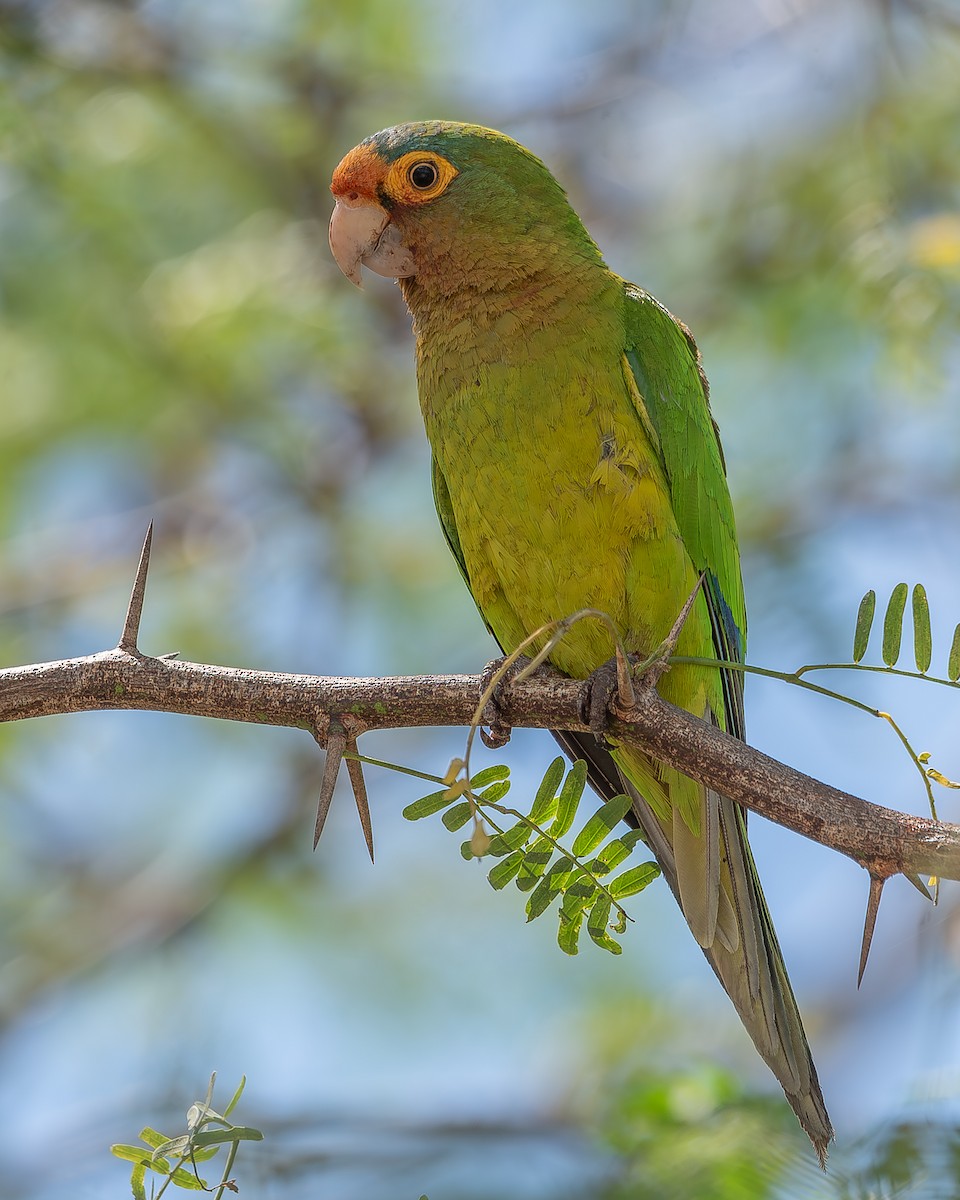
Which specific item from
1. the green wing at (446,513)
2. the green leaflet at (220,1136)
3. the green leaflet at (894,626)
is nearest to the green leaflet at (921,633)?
the green leaflet at (894,626)

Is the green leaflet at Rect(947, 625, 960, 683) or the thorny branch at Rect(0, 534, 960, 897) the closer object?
the green leaflet at Rect(947, 625, 960, 683)

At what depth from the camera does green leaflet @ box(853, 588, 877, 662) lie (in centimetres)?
249

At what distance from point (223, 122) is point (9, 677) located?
530 cm

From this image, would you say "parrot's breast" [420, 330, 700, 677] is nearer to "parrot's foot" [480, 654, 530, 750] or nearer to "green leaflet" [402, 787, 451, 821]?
"parrot's foot" [480, 654, 530, 750]

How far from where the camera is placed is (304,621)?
7398 millimetres

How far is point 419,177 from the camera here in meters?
3.97

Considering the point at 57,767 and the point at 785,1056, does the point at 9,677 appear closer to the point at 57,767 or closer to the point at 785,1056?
the point at 785,1056

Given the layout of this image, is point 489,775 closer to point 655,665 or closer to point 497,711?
point 655,665

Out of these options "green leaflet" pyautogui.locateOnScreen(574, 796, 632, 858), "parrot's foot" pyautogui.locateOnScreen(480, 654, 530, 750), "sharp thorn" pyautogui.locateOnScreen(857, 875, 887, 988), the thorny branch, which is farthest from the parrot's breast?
"sharp thorn" pyautogui.locateOnScreen(857, 875, 887, 988)

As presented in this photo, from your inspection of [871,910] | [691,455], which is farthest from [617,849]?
[691,455]

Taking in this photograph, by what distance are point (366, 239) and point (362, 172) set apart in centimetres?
20

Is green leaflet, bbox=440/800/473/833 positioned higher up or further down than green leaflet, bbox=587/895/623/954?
higher up

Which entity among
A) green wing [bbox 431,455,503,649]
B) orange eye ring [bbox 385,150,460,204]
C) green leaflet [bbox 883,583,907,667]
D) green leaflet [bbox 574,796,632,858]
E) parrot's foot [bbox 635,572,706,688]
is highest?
orange eye ring [bbox 385,150,460,204]

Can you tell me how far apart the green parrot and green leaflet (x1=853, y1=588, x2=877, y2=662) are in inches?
45.2
